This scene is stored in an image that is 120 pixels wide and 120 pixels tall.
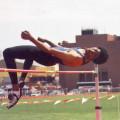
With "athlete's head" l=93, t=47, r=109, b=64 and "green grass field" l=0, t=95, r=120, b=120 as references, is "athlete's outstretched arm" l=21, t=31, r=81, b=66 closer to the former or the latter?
"athlete's head" l=93, t=47, r=109, b=64

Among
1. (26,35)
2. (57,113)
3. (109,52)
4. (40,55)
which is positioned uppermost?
(109,52)

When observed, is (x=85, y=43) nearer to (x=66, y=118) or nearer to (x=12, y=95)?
(x=66, y=118)

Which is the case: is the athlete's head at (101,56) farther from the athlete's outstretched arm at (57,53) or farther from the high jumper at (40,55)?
the athlete's outstretched arm at (57,53)

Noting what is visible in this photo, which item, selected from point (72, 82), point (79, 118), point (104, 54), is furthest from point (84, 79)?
point (104, 54)

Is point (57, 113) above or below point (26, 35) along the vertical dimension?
below

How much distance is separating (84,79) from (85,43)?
386 cm

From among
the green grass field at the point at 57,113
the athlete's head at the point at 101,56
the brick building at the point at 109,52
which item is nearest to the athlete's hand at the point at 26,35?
the athlete's head at the point at 101,56

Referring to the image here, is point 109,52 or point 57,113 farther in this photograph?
point 109,52

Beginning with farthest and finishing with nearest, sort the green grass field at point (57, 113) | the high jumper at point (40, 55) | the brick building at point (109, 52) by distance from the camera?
the brick building at point (109, 52) < the green grass field at point (57, 113) < the high jumper at point (40, 55)

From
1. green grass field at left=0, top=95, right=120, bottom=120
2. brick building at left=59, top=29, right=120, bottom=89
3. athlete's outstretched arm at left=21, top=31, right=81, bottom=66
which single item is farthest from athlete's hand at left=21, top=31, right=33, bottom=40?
brick building at left=59, top=29, right=120, bottom=89

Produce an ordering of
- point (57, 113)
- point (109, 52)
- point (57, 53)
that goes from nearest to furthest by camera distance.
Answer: point (57, 53) → point (57, 113) → point (109, 52)

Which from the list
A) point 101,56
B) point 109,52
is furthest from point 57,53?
point 109,52

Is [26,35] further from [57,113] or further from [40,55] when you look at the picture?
[57,113]

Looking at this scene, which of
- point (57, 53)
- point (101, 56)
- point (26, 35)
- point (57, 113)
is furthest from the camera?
point (57, 113)
